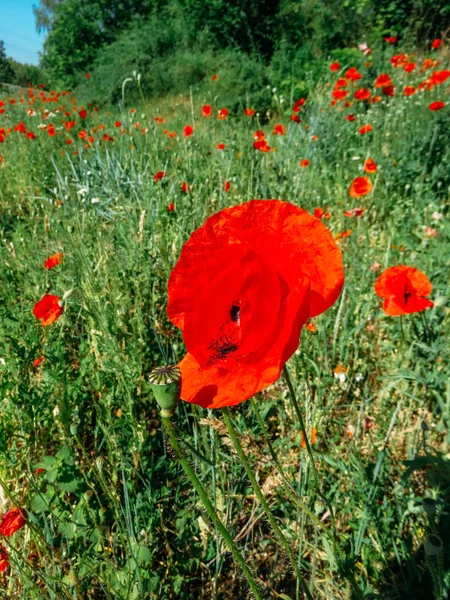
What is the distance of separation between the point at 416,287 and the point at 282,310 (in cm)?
108

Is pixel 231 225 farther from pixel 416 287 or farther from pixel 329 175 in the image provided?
pixel 329 175

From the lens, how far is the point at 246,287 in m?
0.69

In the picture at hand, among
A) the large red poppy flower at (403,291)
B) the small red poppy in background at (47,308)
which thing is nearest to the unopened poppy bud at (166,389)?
the large red poppy flower at (403,291)

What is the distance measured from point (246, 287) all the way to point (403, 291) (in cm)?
100

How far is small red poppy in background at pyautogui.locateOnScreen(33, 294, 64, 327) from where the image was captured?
172 cm

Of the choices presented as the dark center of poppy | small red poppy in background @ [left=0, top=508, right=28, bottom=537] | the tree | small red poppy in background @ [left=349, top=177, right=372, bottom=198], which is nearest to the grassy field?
small red poppy in background @ [left=0, top=508, right=28, bottom=537]

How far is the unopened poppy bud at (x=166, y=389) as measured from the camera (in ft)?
2.10

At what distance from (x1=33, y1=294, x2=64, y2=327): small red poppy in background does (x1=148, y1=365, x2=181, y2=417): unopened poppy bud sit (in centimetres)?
119

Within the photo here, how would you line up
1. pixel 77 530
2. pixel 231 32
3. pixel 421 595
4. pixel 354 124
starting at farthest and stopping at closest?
pixel 231 32
pixel 354 124
pixel 77 530
pixel 421 595

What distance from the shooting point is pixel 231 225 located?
27.2 inches

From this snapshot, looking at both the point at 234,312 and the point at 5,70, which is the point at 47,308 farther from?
the point at 5,70

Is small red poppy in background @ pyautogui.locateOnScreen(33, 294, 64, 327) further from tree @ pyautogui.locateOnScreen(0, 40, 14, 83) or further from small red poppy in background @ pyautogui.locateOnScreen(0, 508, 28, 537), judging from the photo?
tree @ pyautogui.locateOnScreen(0, 40, 14, 83)

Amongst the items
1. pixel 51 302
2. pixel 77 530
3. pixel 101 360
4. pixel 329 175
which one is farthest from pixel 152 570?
pixel 329 175

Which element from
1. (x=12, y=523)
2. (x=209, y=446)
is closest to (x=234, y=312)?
(x=12, y=523)
